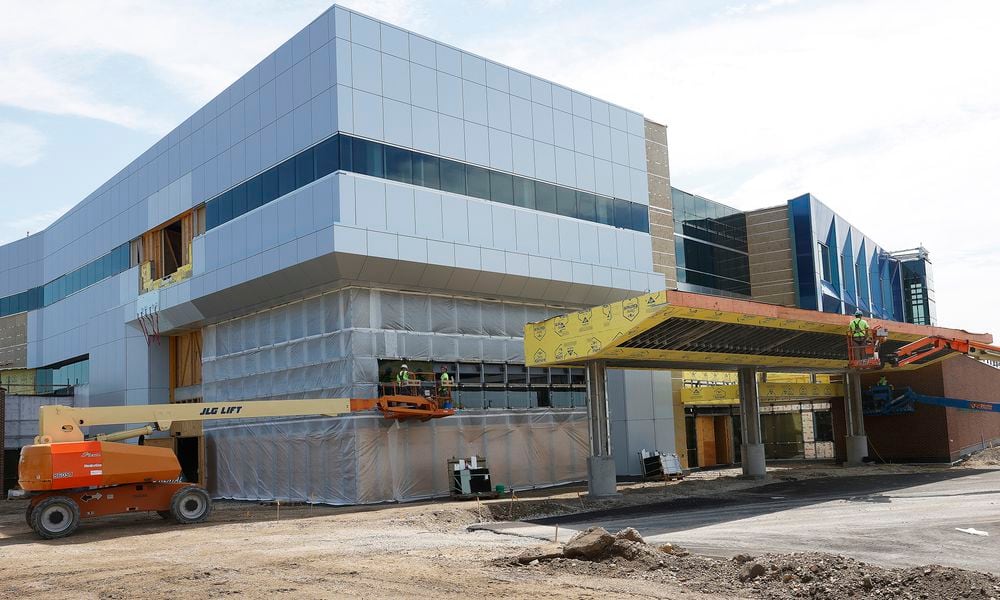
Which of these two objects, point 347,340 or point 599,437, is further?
point 347,340

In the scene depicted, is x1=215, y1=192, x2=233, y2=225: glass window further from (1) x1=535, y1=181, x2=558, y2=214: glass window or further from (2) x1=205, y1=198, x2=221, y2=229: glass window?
(1) x1=535, y1=181, x2=558, y2=214: glass window

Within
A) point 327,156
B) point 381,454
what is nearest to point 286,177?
point 327,156

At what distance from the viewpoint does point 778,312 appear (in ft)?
87.0

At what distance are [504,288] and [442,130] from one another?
6.16m

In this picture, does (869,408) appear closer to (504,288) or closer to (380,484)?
(504,288)

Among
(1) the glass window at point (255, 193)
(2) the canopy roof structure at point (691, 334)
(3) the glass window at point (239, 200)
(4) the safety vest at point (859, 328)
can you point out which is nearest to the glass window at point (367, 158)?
(1) the glass window at point (255, 193)

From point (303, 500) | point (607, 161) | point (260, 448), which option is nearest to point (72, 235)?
point (260, 448)

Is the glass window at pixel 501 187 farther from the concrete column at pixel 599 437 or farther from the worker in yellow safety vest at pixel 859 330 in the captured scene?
the worker in yellow safety vest at pixel 859 330

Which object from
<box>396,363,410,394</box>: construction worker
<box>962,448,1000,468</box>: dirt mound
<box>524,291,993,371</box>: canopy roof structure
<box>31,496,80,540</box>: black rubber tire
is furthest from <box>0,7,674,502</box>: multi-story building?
<box>962,448,1000,468</box>: dirt mound

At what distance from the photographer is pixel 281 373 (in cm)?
3169

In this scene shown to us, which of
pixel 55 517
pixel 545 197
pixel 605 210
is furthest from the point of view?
pixel 605 210

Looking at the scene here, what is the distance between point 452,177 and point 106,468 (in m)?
14.8

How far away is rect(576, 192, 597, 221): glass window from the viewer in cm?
A: 3475

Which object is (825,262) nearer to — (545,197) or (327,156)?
(545,197)
